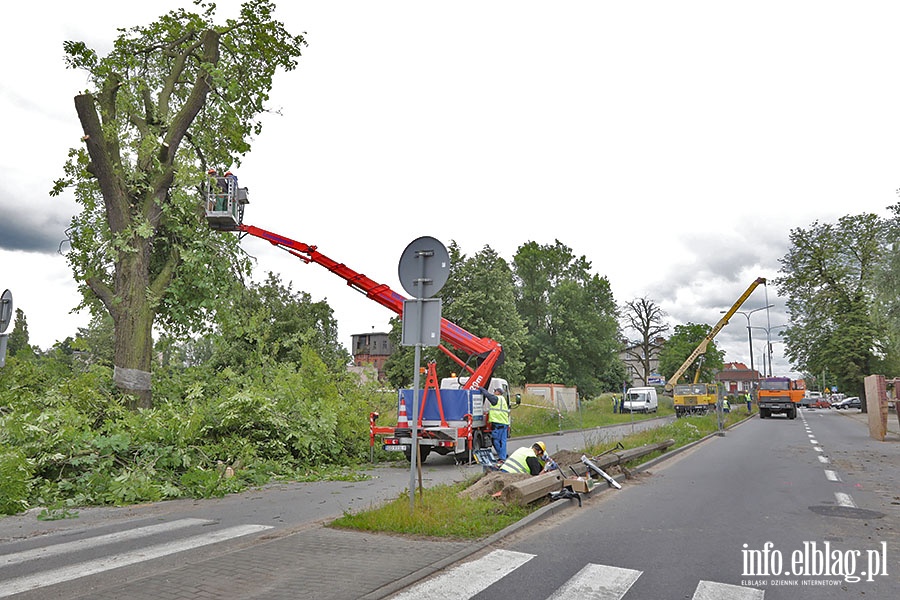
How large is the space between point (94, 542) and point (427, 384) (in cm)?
827

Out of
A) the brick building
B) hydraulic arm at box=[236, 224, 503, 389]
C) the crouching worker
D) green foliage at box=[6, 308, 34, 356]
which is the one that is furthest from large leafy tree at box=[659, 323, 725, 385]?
the crouching worker

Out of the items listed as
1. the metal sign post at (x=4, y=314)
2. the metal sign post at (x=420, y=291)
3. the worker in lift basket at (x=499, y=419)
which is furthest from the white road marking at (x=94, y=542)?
the worker in lift basket at (x=499, y=419)

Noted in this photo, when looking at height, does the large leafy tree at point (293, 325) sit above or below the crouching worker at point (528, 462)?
above

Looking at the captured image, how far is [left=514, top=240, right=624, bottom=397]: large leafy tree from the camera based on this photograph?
172 ft

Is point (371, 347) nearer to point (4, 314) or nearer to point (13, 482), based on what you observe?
point (4, 314)

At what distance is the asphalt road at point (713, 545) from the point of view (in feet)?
17.0

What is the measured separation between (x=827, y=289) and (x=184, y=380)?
47.8m

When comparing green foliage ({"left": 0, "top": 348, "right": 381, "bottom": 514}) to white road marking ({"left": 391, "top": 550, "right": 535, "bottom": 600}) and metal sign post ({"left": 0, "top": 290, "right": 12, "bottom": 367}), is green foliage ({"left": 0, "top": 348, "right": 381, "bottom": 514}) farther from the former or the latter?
white road marking ({"left": 391, "top": 550, "right": 535, "bottom": 600})

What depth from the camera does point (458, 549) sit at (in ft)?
20.5

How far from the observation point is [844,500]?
9.54 metres

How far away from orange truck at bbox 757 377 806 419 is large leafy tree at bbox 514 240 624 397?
46.1 ft

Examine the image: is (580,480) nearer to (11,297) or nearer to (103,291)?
(11,297)

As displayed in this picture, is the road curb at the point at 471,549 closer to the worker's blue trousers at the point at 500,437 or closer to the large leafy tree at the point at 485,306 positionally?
the worker's blue trousers at the point at 500,437

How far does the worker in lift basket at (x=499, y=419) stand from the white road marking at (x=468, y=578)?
788 centimetres
